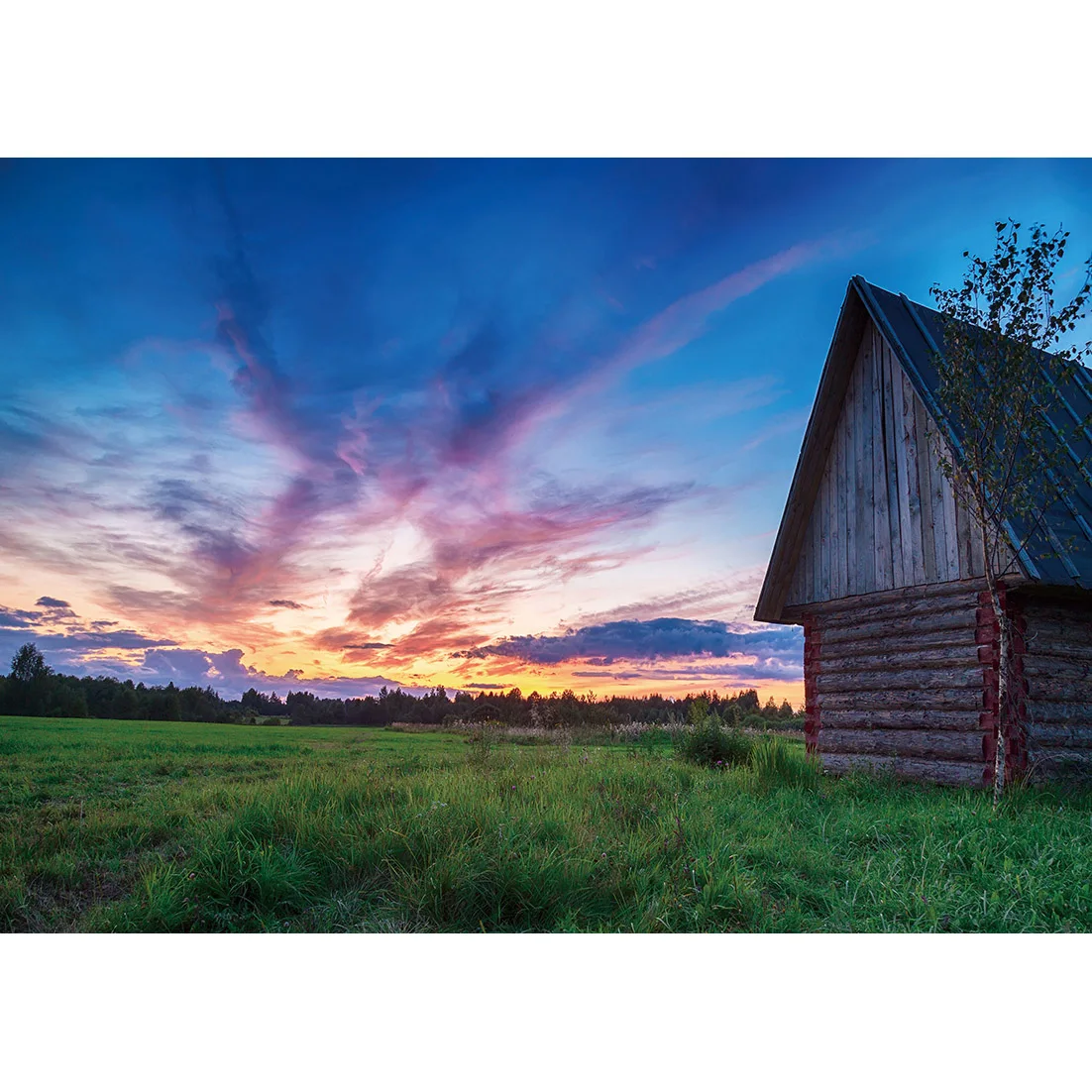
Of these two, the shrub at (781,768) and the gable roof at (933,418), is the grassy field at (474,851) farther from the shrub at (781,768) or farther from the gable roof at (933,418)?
the gable roof at (933,418)

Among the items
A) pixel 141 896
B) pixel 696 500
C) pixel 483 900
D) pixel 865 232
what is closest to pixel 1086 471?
pixel 865 232

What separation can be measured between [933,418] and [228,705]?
896cm

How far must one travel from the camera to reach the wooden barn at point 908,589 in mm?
8867

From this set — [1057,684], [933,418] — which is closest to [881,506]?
[933,418]

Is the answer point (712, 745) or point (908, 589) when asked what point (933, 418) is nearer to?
point (908, 589)

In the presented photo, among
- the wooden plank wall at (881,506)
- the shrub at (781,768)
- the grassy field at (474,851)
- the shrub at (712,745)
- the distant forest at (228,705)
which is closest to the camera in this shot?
the grassy field at (474,851)

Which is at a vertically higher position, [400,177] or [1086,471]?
[400,177]

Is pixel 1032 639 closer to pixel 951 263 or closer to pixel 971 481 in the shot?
pixel 971 481

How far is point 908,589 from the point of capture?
995cm

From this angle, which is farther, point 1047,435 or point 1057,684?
point 1047,435

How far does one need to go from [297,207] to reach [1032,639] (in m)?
9.86

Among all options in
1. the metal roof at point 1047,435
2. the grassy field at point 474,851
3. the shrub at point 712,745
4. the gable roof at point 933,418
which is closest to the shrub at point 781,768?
the shrub at point 712,745

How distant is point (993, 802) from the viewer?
25.8 ft

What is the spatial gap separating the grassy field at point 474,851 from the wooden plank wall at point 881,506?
10.0ft
